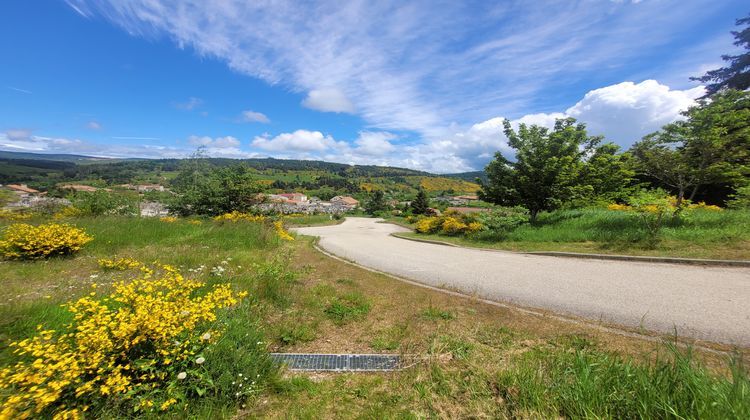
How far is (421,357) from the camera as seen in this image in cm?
313

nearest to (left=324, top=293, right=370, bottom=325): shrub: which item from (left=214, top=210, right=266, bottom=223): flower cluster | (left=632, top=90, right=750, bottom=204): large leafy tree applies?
(left=214, top=210, right=266, bottom=223): flower cluster

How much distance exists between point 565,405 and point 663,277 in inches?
233

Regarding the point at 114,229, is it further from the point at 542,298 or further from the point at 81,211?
the point at 542,298

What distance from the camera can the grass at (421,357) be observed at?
2.12 m

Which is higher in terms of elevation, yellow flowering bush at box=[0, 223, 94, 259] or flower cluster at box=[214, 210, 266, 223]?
yellow flowering bush at box=[0, 223, 94, 259]

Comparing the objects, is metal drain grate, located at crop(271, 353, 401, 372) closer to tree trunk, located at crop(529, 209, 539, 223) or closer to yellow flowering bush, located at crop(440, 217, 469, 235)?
tree trunk, located at crop(529, 209, 539, 223)

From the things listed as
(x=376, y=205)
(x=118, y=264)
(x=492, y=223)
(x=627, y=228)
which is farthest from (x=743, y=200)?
(x=376, y=205)

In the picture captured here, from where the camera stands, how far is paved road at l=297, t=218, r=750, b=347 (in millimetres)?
3961

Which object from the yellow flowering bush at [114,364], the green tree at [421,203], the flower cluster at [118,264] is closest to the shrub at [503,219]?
the yellow flowering bush at [114,364]

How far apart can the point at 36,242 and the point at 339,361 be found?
289 inches

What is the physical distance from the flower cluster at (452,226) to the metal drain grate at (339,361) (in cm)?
1196

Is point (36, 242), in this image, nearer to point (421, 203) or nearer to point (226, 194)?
point (226, 194)

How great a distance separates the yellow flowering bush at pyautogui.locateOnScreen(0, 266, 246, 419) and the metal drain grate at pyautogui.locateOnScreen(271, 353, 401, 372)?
0.88 metres

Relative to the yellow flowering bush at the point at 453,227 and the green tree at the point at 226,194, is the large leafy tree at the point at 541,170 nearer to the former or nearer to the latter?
the yellow flowering bush at the point at 453,227
